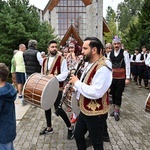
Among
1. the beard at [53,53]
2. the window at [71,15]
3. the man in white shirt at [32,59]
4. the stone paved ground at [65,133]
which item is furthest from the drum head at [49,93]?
the window at [71,15]

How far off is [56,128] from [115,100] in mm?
1503

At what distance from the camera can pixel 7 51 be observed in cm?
1711

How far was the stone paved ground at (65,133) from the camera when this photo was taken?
4332mm

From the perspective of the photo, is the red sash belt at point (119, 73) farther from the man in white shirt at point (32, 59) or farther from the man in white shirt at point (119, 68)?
the man in white shirt at point (32, 59)

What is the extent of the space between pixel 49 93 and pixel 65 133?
1211 millimetres

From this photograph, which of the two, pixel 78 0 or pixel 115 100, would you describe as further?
pixel 78 0

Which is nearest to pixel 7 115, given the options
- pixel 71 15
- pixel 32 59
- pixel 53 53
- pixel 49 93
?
pixel 49 93

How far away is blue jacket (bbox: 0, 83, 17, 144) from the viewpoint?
2934mm

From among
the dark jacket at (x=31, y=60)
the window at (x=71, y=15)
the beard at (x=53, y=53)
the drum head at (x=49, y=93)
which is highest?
the window at (x=71, y=15)

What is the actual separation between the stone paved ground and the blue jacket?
52.0 inches

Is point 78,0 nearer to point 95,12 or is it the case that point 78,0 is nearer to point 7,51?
point 95,12

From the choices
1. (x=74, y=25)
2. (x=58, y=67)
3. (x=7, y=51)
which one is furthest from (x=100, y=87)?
(x=74, y=25)

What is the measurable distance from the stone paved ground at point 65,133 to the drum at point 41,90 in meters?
0.76

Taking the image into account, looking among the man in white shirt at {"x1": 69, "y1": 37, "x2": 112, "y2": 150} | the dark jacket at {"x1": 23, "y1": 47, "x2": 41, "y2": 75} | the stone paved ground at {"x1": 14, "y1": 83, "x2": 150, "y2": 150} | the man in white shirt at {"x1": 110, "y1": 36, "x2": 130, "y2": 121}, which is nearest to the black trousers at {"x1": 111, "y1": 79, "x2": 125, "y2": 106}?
the man in white shirt at {"x1": 110, "y1": 36, "x2": 130, "y2": 121}
